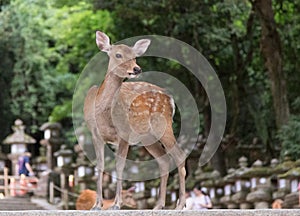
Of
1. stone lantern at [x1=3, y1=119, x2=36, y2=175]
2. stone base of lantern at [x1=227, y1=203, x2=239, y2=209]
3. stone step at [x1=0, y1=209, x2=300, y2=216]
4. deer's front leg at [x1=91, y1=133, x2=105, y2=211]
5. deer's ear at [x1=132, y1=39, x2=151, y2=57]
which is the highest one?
stone lantern at [x1=3, y1=119, x2=36, y2=175]

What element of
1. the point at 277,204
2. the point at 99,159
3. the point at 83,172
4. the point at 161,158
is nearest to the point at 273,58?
the point at 277,204

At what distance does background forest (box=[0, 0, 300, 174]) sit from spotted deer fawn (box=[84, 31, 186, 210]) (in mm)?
11847

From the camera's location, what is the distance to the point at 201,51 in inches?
909

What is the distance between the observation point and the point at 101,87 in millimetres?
7395

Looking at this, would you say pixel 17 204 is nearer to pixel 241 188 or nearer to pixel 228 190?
pixel 228 190

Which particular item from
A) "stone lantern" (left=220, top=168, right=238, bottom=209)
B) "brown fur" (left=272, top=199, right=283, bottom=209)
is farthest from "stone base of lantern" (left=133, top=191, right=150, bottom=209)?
"brown fur" (left=272, top=199, right=283, bottom=209)

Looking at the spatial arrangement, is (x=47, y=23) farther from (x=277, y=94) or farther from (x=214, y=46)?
(x=277, y=94)

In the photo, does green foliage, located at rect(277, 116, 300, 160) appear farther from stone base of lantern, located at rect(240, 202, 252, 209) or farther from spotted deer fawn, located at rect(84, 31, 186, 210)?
spotted deer fawn, located at rect(84, 31, 186, 210)

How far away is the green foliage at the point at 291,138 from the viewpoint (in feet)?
62.0

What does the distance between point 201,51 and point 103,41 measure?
624 inches

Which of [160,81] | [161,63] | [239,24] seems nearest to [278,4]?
[239,24]

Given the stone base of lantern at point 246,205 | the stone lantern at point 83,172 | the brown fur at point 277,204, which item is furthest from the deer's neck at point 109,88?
the stone lantern at point 83,172

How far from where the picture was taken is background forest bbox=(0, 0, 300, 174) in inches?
806

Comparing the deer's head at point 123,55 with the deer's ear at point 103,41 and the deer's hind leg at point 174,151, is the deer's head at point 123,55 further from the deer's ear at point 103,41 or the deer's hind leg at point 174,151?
the deer's hind leg at point 174,151
